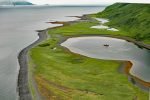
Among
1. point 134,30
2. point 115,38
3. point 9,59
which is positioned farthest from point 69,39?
point 9,59

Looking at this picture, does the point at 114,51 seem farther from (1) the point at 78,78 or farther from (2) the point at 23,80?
(2) the point at 23,80

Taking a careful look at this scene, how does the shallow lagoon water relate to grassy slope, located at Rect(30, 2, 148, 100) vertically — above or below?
below

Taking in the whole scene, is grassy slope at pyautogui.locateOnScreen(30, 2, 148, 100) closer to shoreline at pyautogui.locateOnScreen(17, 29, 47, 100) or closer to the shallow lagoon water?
shoreline at pyautogui.locateOnScreen(17, 29, 47, 100)

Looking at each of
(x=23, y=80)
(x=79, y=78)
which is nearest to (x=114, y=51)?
(x=79, y=78)

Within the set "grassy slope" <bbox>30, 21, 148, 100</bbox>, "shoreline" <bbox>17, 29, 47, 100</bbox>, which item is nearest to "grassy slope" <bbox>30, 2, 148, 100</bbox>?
"grassy slope" <bbox>30, 21, 148, 100</bbox>

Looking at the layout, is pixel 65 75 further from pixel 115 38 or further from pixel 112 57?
pixel 115 38
